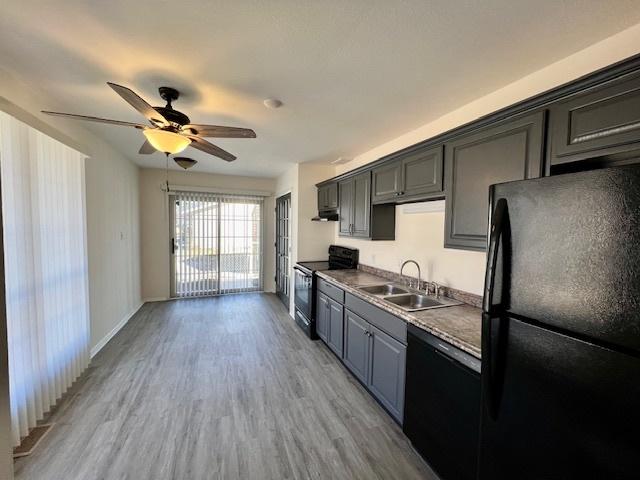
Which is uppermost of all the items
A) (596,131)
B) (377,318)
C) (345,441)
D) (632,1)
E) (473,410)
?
(632,1)

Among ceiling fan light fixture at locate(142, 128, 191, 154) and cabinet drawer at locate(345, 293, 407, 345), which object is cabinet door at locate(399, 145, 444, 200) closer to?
cabinet drawer at locate(345, 293, 407, 345)

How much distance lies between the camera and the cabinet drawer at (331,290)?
289 cm

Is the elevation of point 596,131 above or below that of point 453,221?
above

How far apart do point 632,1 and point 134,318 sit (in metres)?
5.79

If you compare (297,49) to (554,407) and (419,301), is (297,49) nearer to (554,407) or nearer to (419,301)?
(554,407)

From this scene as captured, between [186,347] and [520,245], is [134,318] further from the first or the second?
[520,245]

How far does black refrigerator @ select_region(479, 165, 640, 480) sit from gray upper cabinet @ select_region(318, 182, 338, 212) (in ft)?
8.92

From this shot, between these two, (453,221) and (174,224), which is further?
(174,224)

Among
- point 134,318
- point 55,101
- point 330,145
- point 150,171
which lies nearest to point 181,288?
point 134,318

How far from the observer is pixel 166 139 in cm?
196

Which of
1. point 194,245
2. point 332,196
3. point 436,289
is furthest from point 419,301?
point 194,245

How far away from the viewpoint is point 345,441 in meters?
1.94

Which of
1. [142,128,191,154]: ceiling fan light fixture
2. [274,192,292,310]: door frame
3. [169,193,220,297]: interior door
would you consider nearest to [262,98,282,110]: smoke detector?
[142,128,191,154]: ceiling fan light fixture

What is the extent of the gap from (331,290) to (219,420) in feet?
5.27
